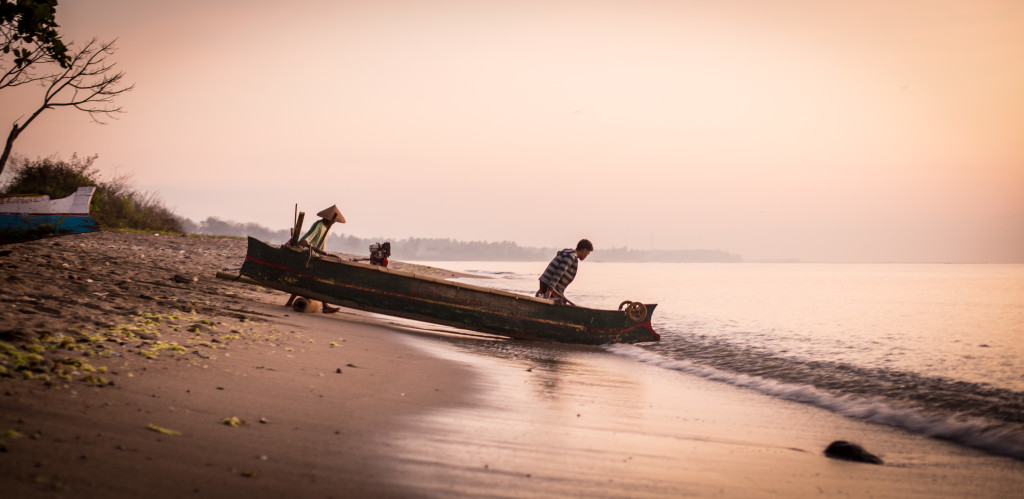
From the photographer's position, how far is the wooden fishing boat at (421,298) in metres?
12.5

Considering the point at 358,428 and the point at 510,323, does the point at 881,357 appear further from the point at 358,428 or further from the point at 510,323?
the point at 358,428

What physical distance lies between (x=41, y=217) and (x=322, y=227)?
621 centimetres

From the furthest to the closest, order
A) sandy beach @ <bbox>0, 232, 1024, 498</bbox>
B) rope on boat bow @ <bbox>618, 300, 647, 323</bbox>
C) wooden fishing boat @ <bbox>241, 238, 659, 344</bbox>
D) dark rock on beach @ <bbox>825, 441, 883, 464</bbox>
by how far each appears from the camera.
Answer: rope on boat bow @ <bbox>618, 300, 647, 323</bbox>
wooden fishing boat @ <bbox>241, 238, 659, 344</bbox>
dark rock on beach @ <bbox>825, 441, 883, 464</bbox>
sandy beach @ <bbox>0, 232, 1024, 498</bbox>

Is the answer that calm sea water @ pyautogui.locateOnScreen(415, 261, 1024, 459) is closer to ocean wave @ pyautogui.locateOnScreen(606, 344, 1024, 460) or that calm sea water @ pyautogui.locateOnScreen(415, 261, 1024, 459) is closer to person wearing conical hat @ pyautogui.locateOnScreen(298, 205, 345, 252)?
ocean wave @ pyautogui.locateOnScreen(606, 344, 1024, 460)

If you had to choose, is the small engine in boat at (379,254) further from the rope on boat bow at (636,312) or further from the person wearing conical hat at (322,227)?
the rope on boat bow at (636,312)

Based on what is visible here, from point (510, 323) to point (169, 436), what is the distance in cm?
969

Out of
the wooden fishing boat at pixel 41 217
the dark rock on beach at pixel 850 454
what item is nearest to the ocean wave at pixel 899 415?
the dark rock on beach at pixel 850 454

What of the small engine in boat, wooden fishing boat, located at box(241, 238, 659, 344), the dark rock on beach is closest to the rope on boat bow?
wooden fishing boat, located at box(241, 238, 659, 344)

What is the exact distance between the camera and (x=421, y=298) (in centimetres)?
1288

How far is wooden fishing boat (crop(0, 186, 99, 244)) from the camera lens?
13273mm

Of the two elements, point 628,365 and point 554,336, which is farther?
point 554,336

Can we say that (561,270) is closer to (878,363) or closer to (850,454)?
(878,363)

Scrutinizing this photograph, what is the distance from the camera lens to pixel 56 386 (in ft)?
14.6

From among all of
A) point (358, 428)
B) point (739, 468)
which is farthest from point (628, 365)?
point (358, 428)
